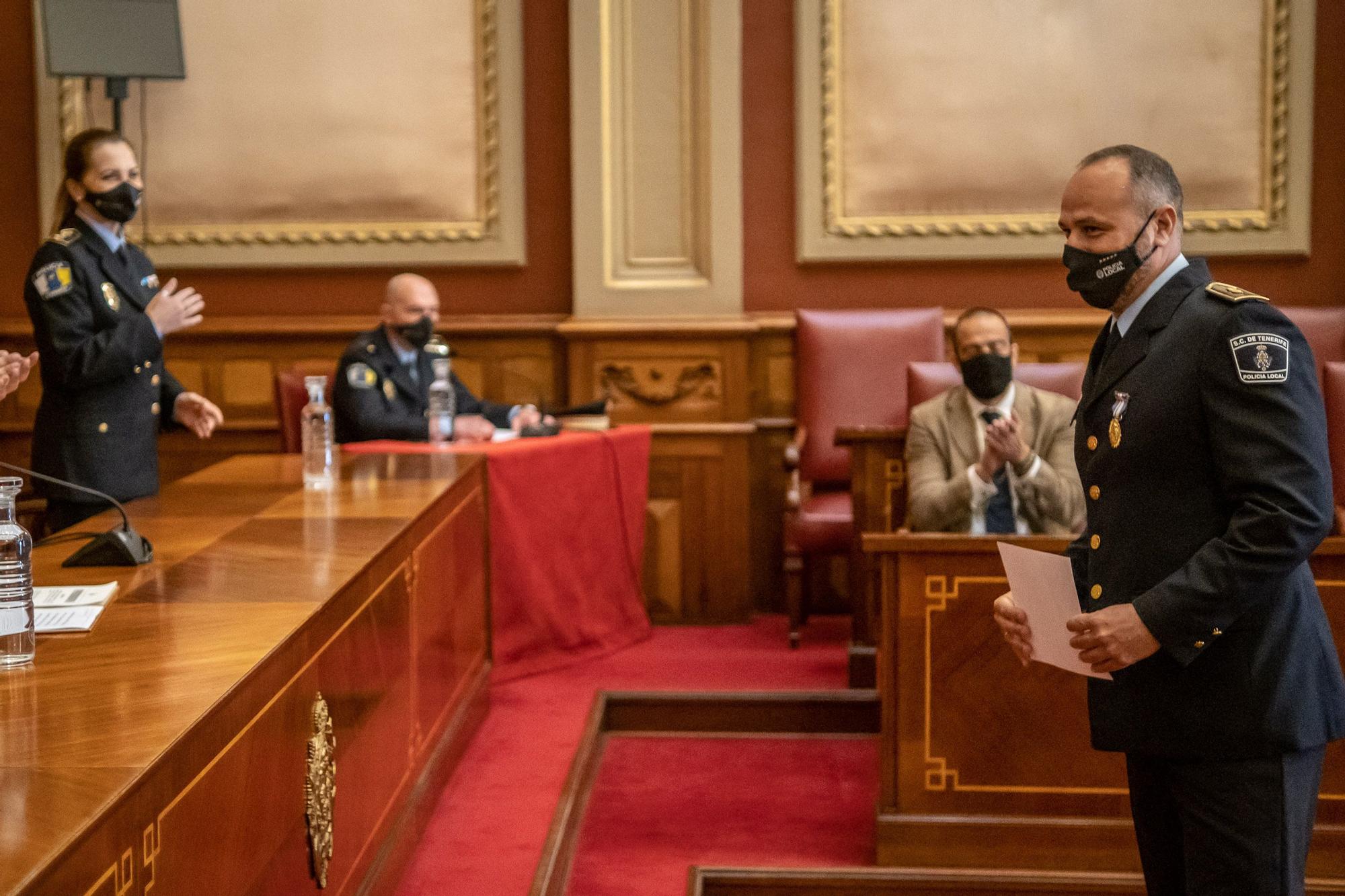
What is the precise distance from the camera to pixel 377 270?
19.0 ft

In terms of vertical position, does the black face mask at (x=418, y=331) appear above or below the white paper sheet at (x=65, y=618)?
above

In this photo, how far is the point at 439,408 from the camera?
4.75 metres

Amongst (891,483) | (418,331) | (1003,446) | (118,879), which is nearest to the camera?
(118,879)

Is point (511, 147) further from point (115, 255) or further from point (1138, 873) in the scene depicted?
point (1138, 873)

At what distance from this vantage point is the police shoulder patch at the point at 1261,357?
5.95 ft

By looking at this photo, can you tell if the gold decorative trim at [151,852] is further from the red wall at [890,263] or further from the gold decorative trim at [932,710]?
the red wall at [890,263]

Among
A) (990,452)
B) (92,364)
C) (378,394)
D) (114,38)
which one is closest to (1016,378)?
(990,452)

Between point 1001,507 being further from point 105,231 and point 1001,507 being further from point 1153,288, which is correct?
point 105,231

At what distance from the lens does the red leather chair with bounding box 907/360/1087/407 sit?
14.3ft

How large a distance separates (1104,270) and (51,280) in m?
2.73

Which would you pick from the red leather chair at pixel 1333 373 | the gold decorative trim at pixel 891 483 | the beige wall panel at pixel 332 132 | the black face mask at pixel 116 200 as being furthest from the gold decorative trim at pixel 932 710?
the beige wall panel at pixel 332 132

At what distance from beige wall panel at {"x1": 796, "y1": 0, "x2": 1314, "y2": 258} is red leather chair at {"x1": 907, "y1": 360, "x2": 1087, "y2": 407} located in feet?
4.22

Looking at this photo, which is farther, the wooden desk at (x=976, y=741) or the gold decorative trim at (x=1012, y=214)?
the gold decorative trim at (x=1012, y=214)

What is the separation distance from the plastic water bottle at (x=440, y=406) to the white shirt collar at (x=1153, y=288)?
300 centimetres
